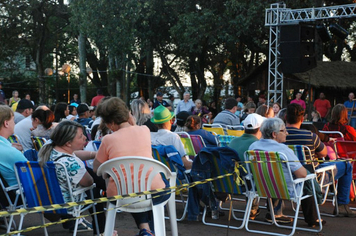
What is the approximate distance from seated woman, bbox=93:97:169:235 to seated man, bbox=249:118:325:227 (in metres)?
1.72

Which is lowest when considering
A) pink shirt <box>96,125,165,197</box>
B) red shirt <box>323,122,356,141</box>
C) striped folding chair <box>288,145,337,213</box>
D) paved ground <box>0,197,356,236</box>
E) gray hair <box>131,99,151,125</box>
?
paved ground <box>0,197,356,236</box>

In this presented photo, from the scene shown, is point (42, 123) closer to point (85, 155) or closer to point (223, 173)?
point (85, 155)

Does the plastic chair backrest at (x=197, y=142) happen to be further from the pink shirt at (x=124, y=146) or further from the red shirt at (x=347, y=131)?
the pink shirt at (x=124, y=146)

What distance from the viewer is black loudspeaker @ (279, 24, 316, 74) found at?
1780 cm

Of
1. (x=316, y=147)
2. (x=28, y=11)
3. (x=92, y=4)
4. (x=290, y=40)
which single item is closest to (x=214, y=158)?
(x=316, y=147)

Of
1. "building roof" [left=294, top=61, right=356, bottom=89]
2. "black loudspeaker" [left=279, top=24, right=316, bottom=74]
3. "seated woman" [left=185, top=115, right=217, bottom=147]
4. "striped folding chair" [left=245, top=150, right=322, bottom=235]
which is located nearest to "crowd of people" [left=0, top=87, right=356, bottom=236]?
"seated woman" [left=185, top=115, right=217, bottom=147]

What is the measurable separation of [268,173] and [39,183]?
8.06 ft

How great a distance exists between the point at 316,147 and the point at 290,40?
12.0m

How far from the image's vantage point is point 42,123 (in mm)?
7340

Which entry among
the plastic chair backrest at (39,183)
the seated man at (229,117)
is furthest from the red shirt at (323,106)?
the plastic chair backrest at (39,183)

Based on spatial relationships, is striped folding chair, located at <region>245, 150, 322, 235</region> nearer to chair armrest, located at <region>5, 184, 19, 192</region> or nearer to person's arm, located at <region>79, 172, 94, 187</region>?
person's arm, located at <region>79, 172, 94, 187</region>

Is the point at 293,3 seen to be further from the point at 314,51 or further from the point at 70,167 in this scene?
the point at 70,167

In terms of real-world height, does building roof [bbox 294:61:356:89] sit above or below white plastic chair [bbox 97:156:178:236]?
above

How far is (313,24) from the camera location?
1852 cm
